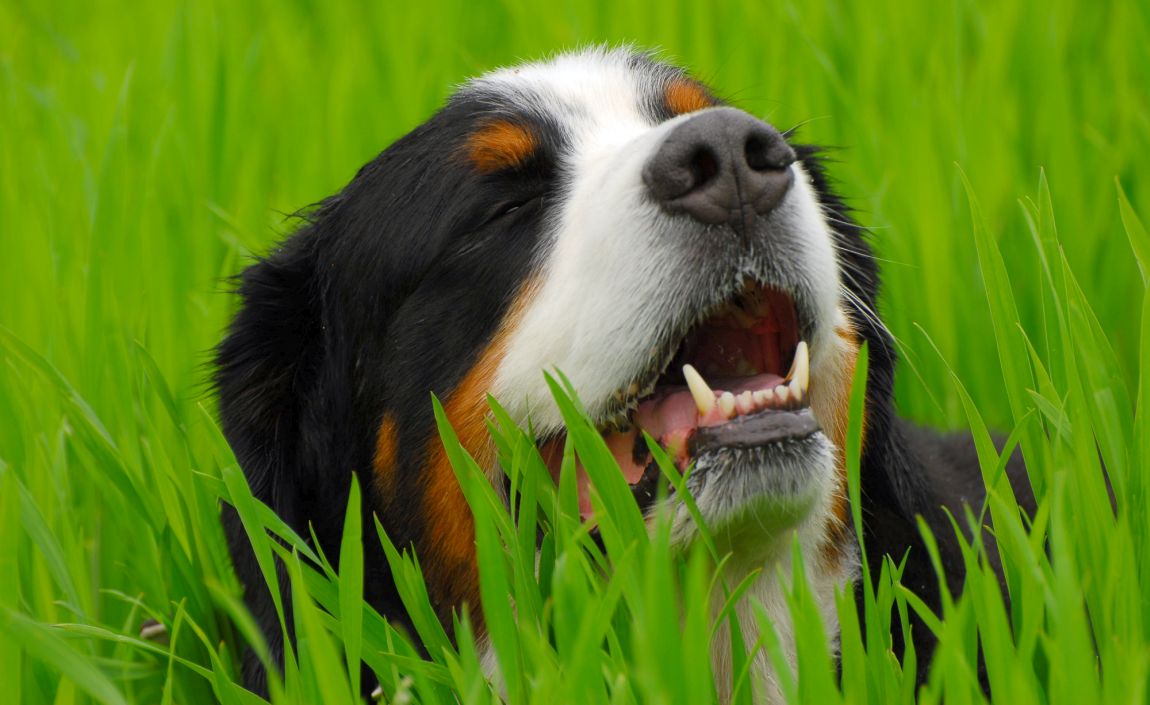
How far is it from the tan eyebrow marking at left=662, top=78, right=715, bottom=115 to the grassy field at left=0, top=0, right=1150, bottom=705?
512 mm

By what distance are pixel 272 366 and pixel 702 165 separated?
40.1 inches

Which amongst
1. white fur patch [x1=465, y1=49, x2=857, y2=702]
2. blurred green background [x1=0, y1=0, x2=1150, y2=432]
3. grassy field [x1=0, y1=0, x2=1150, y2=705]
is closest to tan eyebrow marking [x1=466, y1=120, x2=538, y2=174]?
white fur patch [x1=465, y1=49, x2=857, y2=702]

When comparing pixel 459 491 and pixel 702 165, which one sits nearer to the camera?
pixel 702 165

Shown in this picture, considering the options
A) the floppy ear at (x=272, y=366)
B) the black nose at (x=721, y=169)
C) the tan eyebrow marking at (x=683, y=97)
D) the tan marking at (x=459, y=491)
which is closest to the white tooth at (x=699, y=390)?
the black nose at (x=721, y=169)

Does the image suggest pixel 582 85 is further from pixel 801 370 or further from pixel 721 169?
pixel 801 370

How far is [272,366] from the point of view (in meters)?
2.70

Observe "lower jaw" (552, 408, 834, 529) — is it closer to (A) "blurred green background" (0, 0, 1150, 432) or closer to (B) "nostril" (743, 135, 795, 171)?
(B) "nostril" (743, 135, 795, 171)

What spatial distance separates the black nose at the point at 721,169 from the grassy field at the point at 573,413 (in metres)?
0.29

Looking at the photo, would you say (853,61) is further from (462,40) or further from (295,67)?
(295,67)

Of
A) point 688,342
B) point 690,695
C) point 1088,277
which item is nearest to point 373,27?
point 1088,277

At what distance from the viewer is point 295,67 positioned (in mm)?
4676

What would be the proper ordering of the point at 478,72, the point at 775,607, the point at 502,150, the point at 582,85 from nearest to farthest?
1. the point at 775,607
2. the point at 502,150
3. the point at 582,85
4. the point at 478,72

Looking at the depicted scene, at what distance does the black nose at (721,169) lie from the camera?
2.04 meters

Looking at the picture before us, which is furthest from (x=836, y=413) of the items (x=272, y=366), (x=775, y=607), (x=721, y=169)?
(x=272, y=366)
